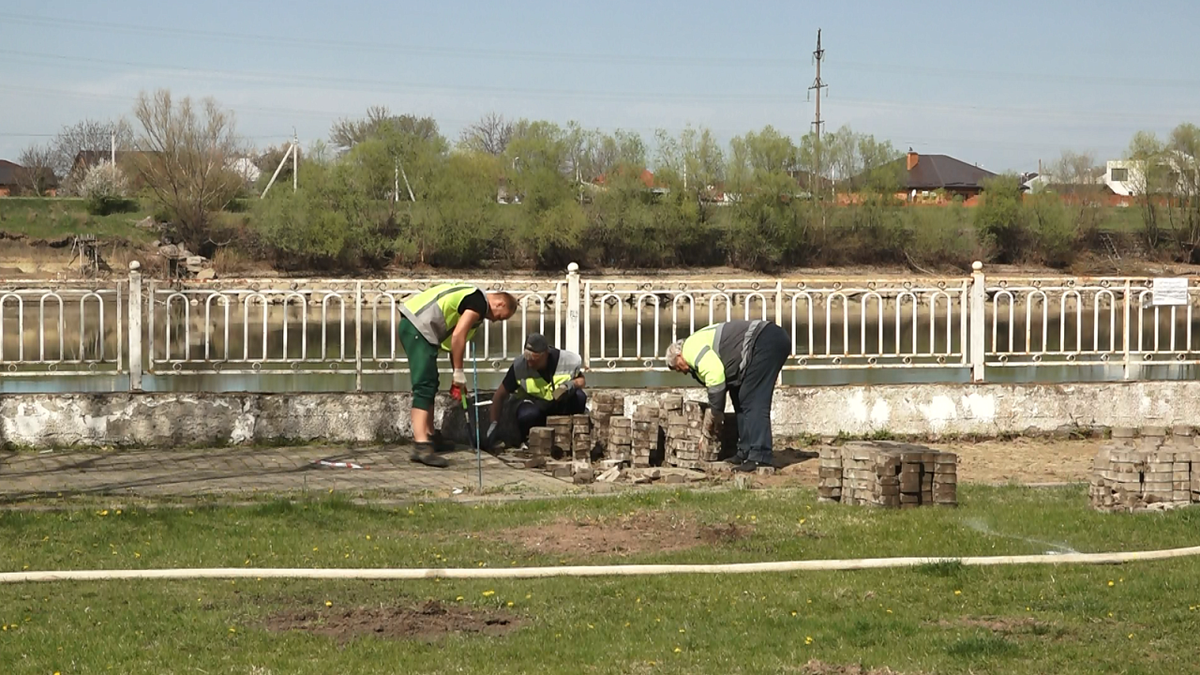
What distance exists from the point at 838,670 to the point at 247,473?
6.83 meters

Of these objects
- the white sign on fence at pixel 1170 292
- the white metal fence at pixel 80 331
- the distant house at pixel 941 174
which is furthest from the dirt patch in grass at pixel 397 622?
the distant house at pixel 941 174

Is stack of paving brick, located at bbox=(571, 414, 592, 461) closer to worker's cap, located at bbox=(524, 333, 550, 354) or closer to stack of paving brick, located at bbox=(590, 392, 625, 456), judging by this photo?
stack of paving brick, located at bbox=(590, 392, 625, 456)

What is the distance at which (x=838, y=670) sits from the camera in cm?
523

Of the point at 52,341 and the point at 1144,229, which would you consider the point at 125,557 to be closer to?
the point at 52,341

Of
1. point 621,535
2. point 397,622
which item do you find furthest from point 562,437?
point 397,622

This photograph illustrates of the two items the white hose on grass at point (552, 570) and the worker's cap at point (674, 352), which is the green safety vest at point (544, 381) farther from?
the white hose on grass at point (552, 570)

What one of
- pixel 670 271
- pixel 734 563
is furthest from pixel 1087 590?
pixel 670 271

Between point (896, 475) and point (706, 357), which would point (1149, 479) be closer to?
point (896, 475)

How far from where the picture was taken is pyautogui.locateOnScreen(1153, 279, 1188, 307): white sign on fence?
14.2m

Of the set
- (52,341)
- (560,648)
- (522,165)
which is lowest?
(560,648)

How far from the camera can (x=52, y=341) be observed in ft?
49.5

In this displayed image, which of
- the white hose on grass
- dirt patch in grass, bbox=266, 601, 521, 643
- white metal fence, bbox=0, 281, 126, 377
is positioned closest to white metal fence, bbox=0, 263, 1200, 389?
white metal fence, bbox=0, 281, 126, 377

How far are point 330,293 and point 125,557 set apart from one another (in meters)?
5.88

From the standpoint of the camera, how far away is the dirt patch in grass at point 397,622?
5.84 m
